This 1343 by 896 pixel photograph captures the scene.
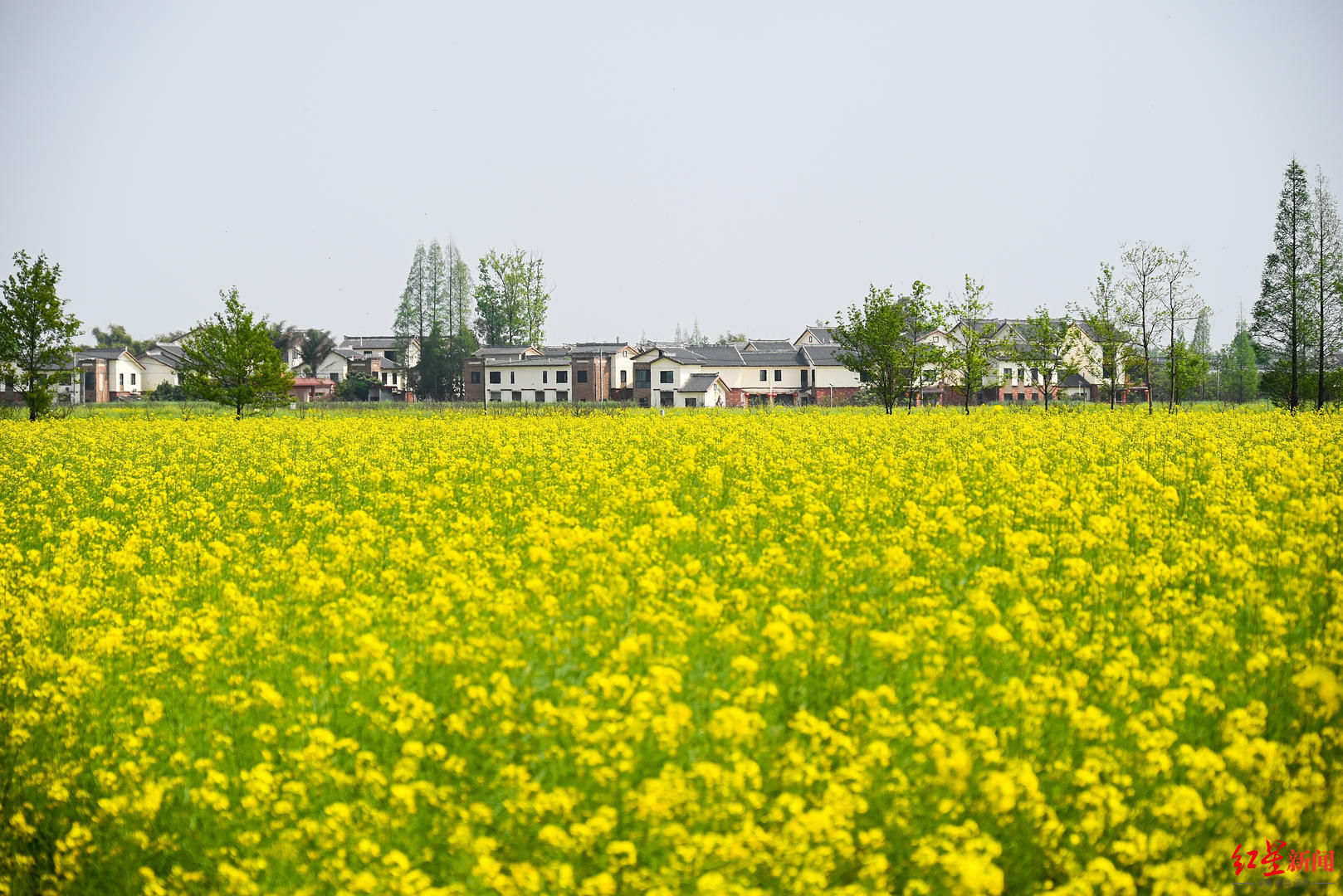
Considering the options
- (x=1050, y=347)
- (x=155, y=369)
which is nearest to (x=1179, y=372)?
(x=1050, y=347)

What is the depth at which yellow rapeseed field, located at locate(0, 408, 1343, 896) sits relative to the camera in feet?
13.9

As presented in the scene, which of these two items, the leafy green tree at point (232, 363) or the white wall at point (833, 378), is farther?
the white wall at point (833, 378)

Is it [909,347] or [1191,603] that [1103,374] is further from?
[1191,603]

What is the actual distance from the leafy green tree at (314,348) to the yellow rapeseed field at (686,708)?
99.8 metres

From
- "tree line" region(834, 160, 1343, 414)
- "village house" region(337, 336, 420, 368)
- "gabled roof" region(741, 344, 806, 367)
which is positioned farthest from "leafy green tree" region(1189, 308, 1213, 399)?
"village house" region(337, 336, 420, 368)

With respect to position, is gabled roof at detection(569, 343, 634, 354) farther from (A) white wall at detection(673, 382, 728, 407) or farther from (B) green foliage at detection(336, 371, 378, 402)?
(B) green foliage at detection(336, 371, 378, 402)

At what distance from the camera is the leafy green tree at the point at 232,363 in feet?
144

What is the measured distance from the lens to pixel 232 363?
43875 mm

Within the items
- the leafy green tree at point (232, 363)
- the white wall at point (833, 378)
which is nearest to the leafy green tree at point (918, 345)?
the leafy green tree at point (232, 363)

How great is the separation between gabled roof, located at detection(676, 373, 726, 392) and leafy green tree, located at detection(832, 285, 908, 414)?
39.6 m

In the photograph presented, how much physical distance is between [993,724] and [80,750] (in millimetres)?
5567

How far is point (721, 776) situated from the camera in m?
4.25

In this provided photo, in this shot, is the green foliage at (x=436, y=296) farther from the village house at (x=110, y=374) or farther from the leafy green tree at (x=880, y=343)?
the leafy green tree at (x=880, y=343)

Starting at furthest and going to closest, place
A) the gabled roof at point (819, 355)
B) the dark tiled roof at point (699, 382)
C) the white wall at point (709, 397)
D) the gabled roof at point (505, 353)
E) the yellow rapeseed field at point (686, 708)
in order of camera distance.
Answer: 1. the gabled roof at point (819, 355)
2. the gabled roof at point (505, 353)
3. the dark tiled roof at point (699, 382)
4. the white wall at point (709, 397)
5. the yellow rapeseed field at point (686, 708)
